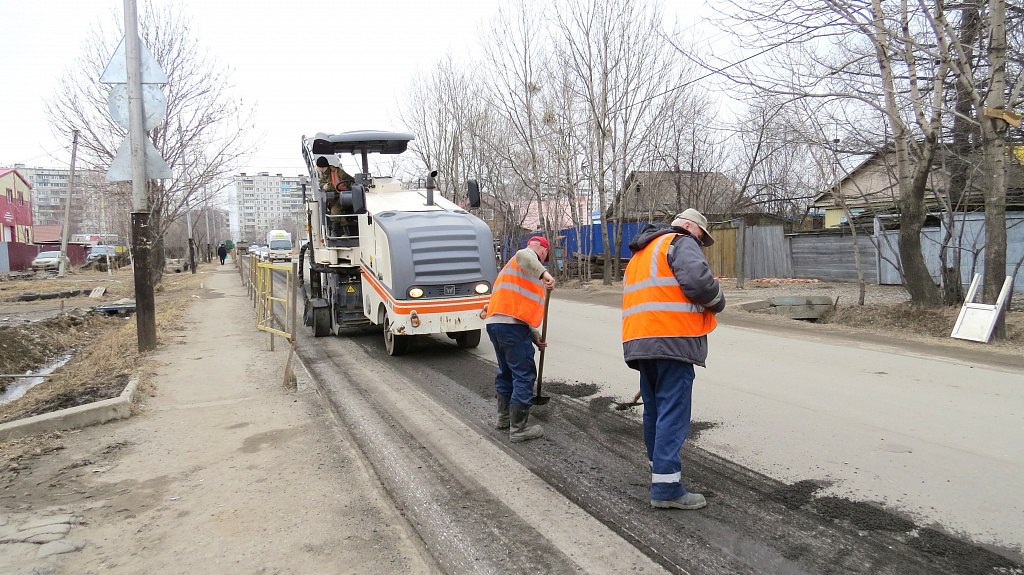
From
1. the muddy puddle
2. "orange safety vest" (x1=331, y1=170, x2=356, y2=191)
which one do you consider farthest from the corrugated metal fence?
the muddy puddle

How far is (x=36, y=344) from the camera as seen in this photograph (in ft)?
40.7

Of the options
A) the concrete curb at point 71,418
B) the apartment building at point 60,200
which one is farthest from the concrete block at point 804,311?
the apartment building at point 60,200

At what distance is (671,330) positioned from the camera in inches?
153

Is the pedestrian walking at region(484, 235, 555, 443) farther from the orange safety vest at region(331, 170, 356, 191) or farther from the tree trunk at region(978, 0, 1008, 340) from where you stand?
the tree trunk at region(978, 0, 1008, 340)

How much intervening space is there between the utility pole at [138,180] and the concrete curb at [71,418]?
10.5 ft

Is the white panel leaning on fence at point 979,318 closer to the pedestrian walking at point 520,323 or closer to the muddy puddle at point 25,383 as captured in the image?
the pedestrian walking at point 520,323

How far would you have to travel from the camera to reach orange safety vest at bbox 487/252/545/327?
5.45 metres

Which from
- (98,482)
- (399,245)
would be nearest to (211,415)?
(98,482)

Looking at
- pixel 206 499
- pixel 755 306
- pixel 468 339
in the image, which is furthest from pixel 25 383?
pixel 755 306

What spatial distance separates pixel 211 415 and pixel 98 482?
1.77 m

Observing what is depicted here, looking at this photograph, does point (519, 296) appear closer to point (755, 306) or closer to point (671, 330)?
point (671, 330)

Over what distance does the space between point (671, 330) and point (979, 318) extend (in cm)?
883

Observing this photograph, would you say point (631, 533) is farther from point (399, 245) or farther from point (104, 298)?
point (104, 298)

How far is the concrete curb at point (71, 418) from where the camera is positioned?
572 centimetres
